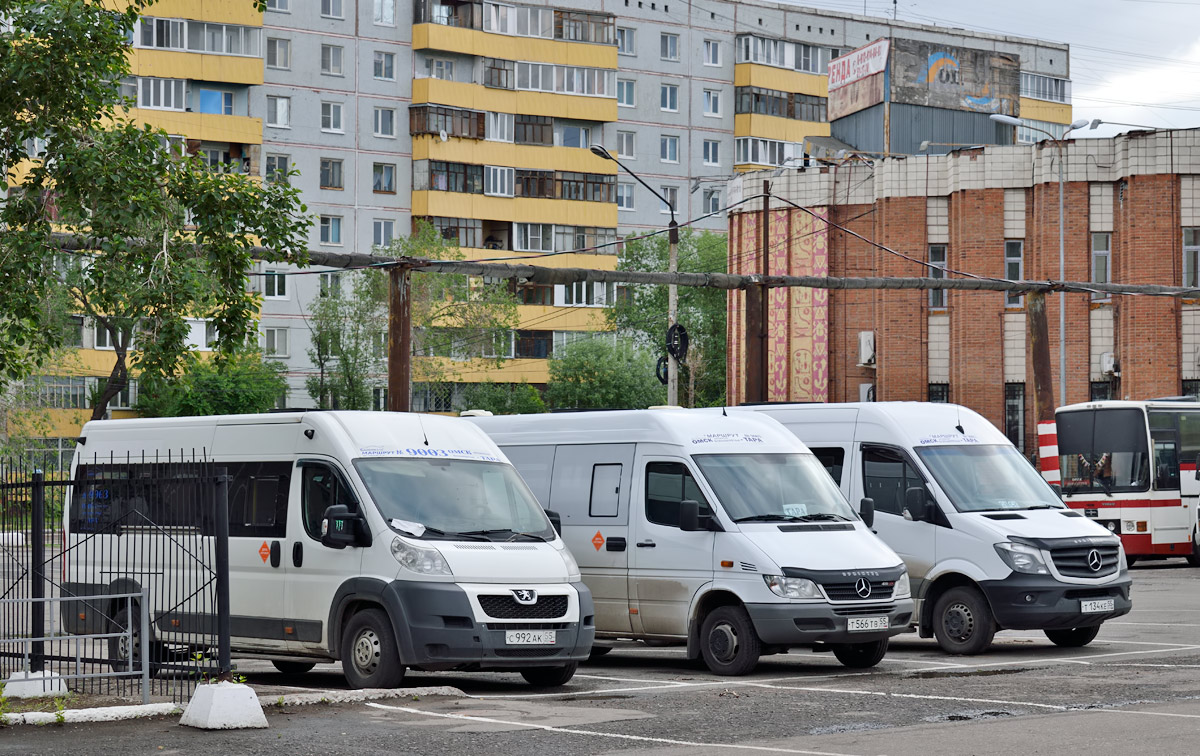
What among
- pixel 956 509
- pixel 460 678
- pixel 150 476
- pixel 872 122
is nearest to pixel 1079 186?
pixel 872 122

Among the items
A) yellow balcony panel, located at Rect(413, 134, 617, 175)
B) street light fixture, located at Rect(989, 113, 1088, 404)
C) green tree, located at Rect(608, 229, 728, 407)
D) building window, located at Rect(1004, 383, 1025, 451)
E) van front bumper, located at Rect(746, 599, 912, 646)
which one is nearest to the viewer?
van front bumper, located at Rect(746, 599, 912, 646)

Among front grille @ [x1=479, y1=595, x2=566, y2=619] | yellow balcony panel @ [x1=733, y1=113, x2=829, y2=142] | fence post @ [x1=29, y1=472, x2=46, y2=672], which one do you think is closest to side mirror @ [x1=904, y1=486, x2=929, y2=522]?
front grille @ [x1=479, y1=595, x2=566, y2=619]

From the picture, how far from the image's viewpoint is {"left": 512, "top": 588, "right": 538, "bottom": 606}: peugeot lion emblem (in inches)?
531

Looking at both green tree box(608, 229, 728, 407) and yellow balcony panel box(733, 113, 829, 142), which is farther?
yellow balcony panel box(733, 113, 829, 142)

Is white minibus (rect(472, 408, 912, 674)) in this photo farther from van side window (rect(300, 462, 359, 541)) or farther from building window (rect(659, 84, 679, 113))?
building window (rect(659, 84, 679, 113))

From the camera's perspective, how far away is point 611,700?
1312 centimetres

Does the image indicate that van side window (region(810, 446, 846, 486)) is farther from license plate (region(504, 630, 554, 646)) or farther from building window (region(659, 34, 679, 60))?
building window (region(659, 34, 679, 60))

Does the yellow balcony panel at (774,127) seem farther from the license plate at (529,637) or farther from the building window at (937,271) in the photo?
the license plate at (529,637)

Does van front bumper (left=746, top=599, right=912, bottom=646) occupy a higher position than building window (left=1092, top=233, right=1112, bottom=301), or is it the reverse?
building window (left=1092, top=233, right=1112, bottom=301)

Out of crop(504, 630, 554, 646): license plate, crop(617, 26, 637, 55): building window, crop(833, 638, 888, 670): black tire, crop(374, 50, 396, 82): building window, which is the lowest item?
crop(833, 638, 888, 670): black tire

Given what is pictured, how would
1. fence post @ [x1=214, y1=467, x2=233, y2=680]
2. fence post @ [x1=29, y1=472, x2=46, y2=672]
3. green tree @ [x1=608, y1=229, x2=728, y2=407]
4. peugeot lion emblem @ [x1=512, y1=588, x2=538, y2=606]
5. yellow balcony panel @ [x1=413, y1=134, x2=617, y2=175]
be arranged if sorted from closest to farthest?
1. fence post @ [x1=214, y1=467, x2=233, y2=680]
2. fence post @ [x1=29, y1=472, x2=46, y2=672]
3. peugeot lion emblem @ [x1=512, y1=588, x2=538, y2=606]
4. yellow balcony panel @ [x1=413, y1=134, x2=617, y2=175]
5. green tree @ [x1=608, y1=229, x2=728, y2=407]

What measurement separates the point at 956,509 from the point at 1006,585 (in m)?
1.02

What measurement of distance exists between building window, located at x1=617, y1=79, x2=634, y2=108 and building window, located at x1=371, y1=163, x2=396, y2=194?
1299cm

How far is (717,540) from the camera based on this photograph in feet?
50.6
